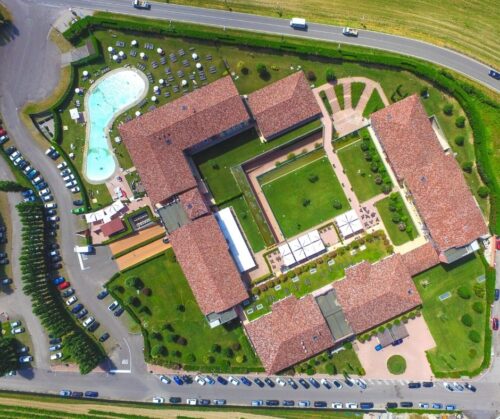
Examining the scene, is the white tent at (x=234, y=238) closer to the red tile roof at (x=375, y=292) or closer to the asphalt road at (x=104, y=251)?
the red tile roof at (x=375, y=292)

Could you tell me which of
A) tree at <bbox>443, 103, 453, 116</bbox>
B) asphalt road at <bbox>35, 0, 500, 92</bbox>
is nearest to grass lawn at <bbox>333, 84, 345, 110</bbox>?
asphalt road at <bbox>35, 0, 500, 92</bbox>

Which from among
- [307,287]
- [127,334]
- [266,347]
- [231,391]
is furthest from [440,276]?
[127,334]

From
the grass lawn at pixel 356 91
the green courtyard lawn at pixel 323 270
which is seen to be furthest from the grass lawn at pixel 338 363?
the grass lawn at pixel 356 91

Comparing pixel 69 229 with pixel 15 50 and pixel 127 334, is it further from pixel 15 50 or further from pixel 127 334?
pixel 15 50

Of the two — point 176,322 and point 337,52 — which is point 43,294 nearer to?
point 176,322

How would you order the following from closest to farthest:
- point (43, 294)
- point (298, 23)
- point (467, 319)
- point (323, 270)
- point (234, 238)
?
point (43, 294), point (467, 319), point (234, 238), point (298, 23), point (323, 270)

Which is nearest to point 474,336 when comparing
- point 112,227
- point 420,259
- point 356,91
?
point 420,259

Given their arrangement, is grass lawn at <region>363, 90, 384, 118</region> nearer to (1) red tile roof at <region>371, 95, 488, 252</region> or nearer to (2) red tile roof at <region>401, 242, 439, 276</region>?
(1) red tile roof at <region>371, 95, 488, 252</region>
